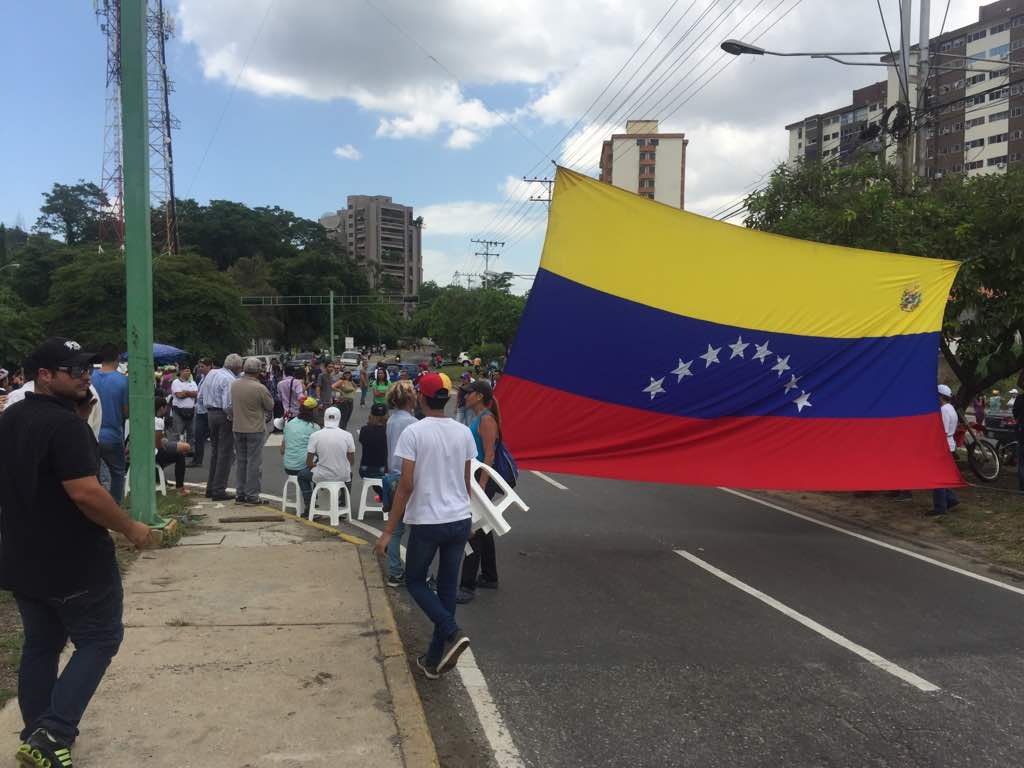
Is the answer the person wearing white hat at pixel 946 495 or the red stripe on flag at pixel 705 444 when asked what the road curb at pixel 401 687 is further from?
the person wearing white hat at pixel 946 495

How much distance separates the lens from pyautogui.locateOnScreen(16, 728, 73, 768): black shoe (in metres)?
3.07

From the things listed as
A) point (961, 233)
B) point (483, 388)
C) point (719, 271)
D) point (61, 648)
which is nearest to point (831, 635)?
point (483, 388)

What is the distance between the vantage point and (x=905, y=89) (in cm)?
1395

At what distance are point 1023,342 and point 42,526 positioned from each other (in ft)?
41.6

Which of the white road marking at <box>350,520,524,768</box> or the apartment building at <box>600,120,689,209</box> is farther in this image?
the apartment building at <box>600,120,689,209</box>

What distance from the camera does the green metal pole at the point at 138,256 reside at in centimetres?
684

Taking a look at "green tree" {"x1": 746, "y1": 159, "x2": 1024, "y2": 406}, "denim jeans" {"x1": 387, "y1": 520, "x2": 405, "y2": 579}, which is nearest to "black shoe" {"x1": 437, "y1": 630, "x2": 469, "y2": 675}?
"denim jeans" {"x1": 387, "y1": 520, "x2": 405, "y2": 579}

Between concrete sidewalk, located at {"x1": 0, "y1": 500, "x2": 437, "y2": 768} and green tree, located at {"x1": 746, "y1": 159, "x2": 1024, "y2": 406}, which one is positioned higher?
green tree, located at {"x1": 746, "y1": 159, "x2": 1024, "y2": 406}

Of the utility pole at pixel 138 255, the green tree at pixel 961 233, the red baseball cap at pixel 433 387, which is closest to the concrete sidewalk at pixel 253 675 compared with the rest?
the utility pole at pixel 138 255

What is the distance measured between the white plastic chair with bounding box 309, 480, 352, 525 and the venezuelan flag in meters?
2.46

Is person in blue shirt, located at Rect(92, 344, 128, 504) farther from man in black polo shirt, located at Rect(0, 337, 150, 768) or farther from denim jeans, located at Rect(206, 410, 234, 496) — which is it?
man in black polo shirt, located at Rect(0, 337, 150, 768)

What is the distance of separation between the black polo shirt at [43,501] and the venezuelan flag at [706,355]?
16.0ft

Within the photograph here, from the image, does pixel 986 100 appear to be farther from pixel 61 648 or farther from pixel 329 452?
pixel 61 648

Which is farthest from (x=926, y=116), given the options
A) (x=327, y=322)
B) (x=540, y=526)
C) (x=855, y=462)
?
(x=327, y=322)
